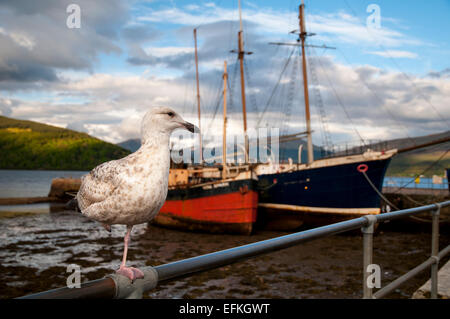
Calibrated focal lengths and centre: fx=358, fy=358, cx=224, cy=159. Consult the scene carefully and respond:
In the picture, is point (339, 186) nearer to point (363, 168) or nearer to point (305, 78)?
point (363, 168)

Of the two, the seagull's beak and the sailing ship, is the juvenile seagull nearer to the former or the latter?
the seagull's beak

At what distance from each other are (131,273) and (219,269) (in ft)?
45.7

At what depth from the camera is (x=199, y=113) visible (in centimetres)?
4725

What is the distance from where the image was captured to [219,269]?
14.6m

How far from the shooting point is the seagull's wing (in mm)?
1514

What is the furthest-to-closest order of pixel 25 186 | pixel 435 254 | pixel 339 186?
pixel 25 186 < pixel 339 186 < pixel 435 254

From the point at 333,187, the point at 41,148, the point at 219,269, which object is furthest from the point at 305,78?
the point at 41,148

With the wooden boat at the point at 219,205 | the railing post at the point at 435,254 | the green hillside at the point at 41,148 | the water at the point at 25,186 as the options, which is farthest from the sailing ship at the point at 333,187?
the green hillside at the point at 41,148

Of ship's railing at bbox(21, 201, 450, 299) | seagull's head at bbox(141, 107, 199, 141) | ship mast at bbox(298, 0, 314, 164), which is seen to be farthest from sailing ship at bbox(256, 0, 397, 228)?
seagull's head at bbox(141, 107, 199, 141)

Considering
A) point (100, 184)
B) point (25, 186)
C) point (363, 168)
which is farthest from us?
point (25, 186)

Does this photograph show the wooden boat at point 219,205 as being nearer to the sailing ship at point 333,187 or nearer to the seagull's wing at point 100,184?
the sailing ship at point 333,187

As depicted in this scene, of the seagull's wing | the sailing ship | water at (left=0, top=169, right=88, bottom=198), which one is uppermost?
the seagull's wing

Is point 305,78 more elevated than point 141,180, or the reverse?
point 305,78

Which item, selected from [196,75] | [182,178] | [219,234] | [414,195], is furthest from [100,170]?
[196,75]
